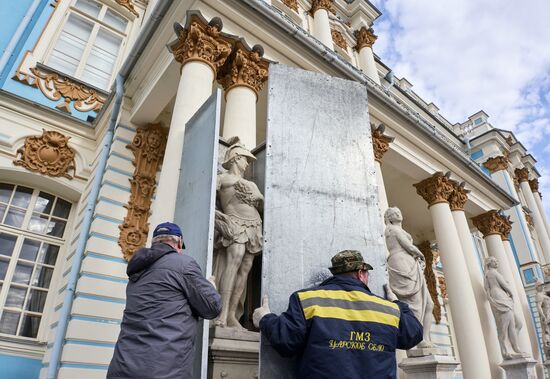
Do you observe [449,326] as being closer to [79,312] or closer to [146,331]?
[79,312]

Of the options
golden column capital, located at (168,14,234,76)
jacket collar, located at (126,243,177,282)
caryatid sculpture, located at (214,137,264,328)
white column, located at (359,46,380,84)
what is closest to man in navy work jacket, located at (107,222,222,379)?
jacket collar, located at (126,243,177,282)

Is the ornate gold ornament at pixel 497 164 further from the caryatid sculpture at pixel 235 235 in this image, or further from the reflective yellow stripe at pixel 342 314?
the reflective yellow stripe at pixel 342 314

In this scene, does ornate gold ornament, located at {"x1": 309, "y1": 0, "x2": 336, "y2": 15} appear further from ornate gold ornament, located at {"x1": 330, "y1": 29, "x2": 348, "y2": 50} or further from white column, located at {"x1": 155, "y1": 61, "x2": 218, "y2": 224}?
white column, located at {"x1": 155, "y1": 61, "x2": 218, "y2": 224}

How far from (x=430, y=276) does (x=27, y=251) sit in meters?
12.3

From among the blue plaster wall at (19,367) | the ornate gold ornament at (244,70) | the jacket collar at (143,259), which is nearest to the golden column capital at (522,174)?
the ornate gold ornament at (244,70)

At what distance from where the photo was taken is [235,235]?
3367 millimetres

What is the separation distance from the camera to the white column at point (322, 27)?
12.9 meters

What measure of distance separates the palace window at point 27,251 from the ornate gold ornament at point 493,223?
1165 centimetres

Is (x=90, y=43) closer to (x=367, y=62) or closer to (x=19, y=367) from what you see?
(x=19, y=367)

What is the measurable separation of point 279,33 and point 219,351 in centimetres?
585

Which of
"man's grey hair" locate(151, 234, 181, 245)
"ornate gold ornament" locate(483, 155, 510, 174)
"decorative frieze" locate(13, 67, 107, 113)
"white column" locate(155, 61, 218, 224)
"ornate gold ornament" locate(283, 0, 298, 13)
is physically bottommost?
"man's grey hair" locate(151, 234, 181, 245)

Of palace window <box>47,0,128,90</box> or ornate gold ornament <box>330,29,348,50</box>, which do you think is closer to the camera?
palace window <box>47,0,128,90</box>

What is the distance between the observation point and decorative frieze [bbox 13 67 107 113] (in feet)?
25.6

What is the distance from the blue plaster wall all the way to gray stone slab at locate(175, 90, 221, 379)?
4.38 metres
